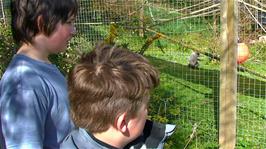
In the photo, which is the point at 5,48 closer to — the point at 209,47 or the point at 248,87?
the point at 209,47

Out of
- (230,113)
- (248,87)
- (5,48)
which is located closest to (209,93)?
(248,87)

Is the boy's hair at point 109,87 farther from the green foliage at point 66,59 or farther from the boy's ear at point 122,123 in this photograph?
the green foliage at point 66,59

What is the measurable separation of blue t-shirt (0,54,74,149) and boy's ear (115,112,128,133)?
0.26 m

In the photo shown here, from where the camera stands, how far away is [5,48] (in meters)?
4.03

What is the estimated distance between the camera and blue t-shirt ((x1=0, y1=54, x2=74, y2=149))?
134 cm

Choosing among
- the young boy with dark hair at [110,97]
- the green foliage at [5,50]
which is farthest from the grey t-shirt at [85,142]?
the green foliage at [5,50]

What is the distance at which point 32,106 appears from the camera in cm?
134

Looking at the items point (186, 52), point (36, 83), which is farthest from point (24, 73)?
point (186, 52)

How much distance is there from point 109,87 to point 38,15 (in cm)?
42

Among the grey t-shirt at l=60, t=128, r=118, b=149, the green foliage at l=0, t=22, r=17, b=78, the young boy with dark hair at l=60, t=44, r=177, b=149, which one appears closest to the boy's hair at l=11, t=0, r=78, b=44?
the young boy with dark hair at l=60, t=44, r=177, b=149

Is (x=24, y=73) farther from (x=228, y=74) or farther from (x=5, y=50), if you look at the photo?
(x=5, y=50)

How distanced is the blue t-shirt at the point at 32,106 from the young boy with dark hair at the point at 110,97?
0.41 ft

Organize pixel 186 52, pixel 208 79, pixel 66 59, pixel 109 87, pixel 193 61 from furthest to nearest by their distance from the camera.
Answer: pixel 186 52, pixel 193 61, pixel 208 79, pixel 66 59, pixel 109 87

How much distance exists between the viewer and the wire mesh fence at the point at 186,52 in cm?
416
